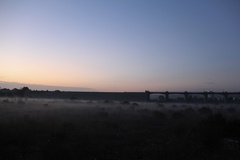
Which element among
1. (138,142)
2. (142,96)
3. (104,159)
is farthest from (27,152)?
(142,96)

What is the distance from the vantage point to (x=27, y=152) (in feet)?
41.2

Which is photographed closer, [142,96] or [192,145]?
[192,145]

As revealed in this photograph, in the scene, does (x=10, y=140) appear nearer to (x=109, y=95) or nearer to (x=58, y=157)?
(x=58, y=157)

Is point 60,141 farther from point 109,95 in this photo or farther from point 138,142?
point 109,95

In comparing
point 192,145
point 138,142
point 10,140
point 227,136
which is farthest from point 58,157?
point 227,136

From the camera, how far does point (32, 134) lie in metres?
16.3

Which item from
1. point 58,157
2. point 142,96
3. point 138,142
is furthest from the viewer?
point 142,96

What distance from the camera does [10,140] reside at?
47.1 feet

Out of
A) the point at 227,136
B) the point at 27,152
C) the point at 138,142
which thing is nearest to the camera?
the point at 27,152

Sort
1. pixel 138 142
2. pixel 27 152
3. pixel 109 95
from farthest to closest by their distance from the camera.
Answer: pixel 109 95, pixel 138 142, pixel 27 152

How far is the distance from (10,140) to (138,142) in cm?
650

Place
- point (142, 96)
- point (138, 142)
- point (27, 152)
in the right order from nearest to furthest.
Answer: point (27, 152) < point (138, 142) < point (142, 96)

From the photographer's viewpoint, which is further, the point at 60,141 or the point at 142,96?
the point at 142,96

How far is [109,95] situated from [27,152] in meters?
124
